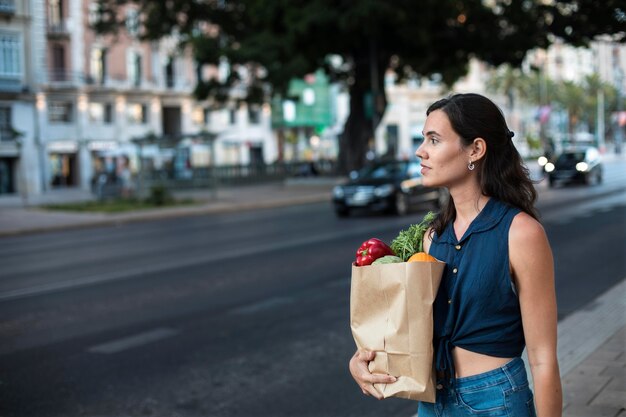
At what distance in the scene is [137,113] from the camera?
57.3 m

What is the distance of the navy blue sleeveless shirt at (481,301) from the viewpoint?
2402 mm

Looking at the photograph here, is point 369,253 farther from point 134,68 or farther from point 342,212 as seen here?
point 134,68

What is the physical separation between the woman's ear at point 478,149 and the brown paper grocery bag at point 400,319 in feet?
1.23

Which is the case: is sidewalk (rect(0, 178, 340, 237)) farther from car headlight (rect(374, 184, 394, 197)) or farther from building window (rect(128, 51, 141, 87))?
building window (rect(128, 51, 141, 87))

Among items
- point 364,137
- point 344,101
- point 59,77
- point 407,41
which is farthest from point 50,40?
point 344,101

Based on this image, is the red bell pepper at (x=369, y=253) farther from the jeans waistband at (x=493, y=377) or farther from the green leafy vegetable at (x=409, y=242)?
the jeans waistband at (x=493, y=377)

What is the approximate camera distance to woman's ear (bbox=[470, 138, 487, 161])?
8.18ft

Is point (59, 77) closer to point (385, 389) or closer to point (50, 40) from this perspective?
point (50, 40)

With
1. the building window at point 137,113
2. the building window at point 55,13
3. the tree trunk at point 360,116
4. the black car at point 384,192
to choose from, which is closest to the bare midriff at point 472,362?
the black car at point 384,192

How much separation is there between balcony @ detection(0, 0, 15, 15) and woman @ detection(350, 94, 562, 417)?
47.2 meters

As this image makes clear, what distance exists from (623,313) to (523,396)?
5593mm

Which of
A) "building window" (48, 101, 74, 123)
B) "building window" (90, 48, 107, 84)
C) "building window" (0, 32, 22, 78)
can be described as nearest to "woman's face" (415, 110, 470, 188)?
"building window" (0, 32, 22, 78)

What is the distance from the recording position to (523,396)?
8.04 ft

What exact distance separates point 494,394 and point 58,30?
5218 centimetres
